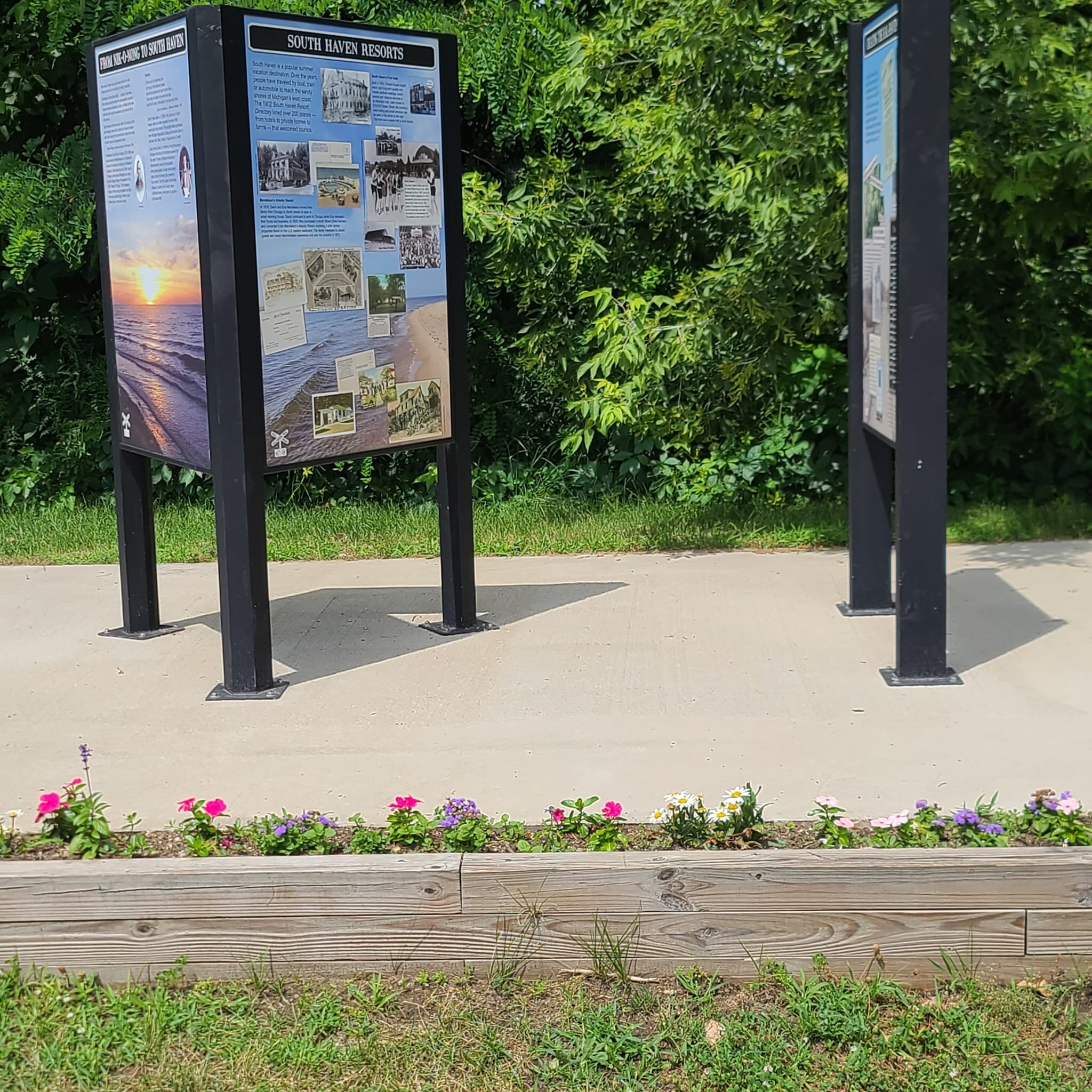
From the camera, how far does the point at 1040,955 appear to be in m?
3.37

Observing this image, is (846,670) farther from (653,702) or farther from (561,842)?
(561,842)

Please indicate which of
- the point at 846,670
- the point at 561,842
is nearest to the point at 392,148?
the point at 846,670

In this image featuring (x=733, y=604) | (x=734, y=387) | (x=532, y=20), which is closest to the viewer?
(x=733, y=604)

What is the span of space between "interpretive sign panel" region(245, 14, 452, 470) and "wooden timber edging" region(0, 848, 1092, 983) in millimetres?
2540

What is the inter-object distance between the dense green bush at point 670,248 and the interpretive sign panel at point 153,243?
2756 millimetres

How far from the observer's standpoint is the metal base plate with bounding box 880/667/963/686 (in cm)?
555

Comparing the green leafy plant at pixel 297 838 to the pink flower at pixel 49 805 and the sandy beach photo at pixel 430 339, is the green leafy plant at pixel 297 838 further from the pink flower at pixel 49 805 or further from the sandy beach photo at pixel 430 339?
the sandy beach photo at pixel 430 339

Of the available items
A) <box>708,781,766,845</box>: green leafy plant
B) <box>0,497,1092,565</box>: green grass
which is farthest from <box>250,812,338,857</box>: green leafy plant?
<box>0,497,1092,565</box>: green grass

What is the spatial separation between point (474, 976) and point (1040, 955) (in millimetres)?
1312

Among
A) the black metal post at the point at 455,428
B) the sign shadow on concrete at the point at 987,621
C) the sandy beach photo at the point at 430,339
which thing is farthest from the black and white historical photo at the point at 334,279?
the sign shadow on concrete at the point at 987,621

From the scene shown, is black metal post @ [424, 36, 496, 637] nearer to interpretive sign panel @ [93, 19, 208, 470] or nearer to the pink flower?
interpretive sign panel @ [93, 19, 208, 470]

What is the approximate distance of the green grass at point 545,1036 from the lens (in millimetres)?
3076

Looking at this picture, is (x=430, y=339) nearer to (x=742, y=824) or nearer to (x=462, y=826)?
(x=462, y=826)

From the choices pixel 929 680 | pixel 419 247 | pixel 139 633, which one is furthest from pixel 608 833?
pixel 139 633
